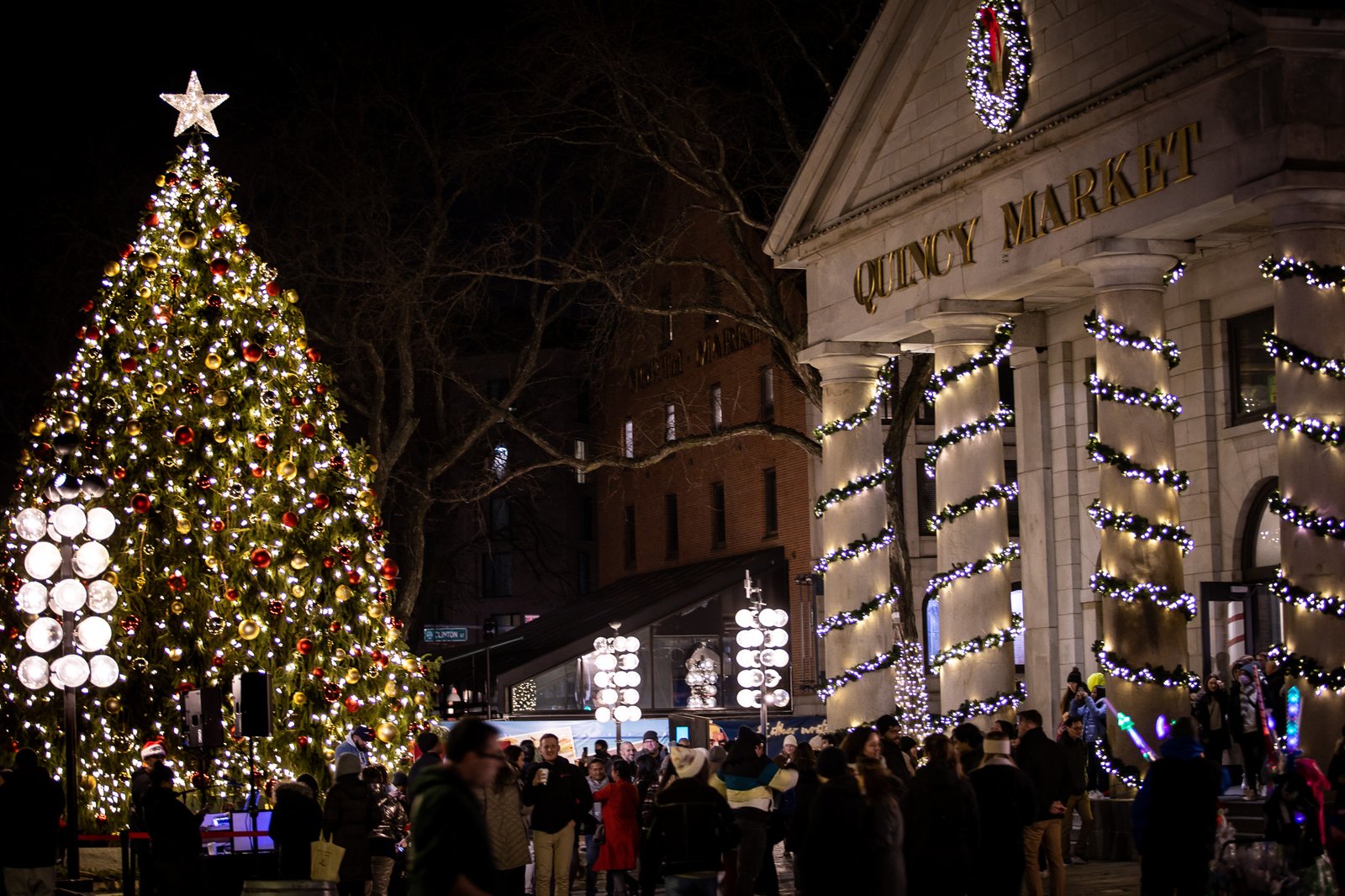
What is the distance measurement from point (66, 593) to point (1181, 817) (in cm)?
1095

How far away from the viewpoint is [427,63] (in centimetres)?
4019

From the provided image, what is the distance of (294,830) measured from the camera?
57.1ft

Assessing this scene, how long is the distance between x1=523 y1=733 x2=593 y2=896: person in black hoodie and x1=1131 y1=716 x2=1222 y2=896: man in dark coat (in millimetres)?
6976

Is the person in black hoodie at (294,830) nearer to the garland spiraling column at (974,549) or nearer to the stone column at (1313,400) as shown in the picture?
the stone column at (1313,400)

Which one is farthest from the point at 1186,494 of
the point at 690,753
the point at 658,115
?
the point at 690,753

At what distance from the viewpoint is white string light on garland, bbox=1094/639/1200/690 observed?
22.3 meters

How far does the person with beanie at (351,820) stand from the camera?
1778cm

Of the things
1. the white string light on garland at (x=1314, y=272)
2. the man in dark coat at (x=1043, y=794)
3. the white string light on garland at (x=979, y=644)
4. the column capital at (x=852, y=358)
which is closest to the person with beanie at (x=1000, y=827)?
the man in dark coat at (x=1043, y=794)

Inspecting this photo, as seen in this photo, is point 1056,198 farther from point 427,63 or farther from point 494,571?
point 494,571

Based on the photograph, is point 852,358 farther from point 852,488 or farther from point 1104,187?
point 1104,187

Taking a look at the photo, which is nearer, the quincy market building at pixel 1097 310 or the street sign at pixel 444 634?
the quincy market building at pixel 1097 310

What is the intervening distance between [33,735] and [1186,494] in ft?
54.5

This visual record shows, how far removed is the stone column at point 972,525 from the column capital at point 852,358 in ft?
6.33

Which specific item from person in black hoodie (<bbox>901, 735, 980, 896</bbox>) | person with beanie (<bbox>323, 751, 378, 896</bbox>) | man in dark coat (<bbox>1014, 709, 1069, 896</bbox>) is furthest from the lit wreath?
person in black hoodie (<bbox>901, 735, 980, 896</bbox>)
